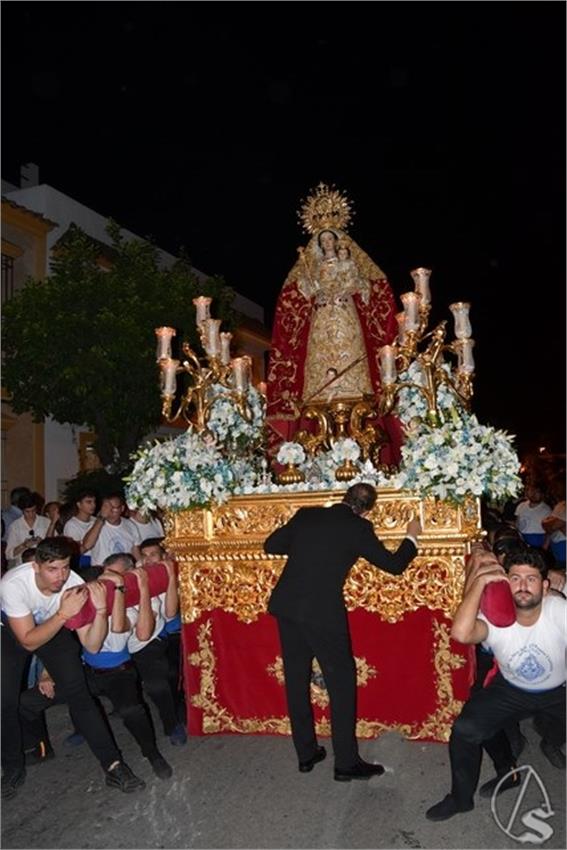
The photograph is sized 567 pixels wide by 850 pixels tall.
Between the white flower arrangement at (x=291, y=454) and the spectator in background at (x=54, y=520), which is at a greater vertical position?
the white flower arrangement at (x=291, y=454)

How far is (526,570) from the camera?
423 cm

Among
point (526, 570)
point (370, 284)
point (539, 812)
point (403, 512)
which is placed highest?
point (370, 284)

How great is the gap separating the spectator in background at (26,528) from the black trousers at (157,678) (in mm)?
3680

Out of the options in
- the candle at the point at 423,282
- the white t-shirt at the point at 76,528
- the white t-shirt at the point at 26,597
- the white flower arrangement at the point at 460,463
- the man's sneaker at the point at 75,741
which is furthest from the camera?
the white t-shirt at the point at 76,528

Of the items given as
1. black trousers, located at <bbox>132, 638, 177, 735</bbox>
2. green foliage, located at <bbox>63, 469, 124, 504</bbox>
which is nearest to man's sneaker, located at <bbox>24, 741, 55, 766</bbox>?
black trousers, located at <bbox>132, 638, 177, 735</bbox>

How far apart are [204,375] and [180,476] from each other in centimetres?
111

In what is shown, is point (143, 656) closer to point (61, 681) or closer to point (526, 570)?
point (61, 681)

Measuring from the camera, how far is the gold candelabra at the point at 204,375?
21.4 ft

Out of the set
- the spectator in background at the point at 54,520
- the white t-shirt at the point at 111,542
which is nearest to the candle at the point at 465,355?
the white t-shirt at the point at 111,542

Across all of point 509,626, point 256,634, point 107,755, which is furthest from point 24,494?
point 509,626

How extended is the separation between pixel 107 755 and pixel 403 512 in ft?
8.12

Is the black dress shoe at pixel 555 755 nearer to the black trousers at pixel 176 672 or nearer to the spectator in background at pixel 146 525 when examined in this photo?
the black trousers at pixel 176 672

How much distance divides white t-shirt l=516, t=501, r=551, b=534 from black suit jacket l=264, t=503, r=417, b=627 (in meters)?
6.00

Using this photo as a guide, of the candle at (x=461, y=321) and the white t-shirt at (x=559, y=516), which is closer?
the candle at (x=461, y=321)
